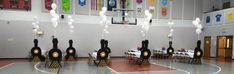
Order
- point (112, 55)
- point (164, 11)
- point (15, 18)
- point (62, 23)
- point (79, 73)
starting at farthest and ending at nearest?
point (164, 11), point (112, 55), point (62, 23), point (15, 18), point (79, 73)

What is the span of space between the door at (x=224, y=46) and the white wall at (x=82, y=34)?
7.47 ft

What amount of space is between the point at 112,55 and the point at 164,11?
594cm

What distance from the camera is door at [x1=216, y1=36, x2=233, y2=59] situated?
17705mm

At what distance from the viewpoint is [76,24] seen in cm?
1744

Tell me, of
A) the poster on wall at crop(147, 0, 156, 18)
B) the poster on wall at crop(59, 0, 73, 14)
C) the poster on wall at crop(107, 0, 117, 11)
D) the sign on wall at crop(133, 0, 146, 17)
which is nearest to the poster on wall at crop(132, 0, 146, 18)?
the sign on wall at crop(133, 0, 146, 17)

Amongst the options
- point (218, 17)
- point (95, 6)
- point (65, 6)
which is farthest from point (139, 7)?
point (218, 17)

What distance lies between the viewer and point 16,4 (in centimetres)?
1598

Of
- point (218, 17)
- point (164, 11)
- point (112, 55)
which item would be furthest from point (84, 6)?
point (218, 17)

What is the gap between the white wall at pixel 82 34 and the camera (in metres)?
16.0

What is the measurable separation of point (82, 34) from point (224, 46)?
11.4 metres

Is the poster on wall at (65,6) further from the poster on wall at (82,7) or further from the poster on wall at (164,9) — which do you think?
the poster on wall at (164,9)

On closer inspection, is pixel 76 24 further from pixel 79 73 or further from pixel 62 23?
pixel 79 73

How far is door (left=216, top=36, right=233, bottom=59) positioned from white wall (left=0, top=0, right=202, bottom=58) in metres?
2.28

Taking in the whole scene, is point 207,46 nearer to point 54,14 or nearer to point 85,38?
point 85,38
